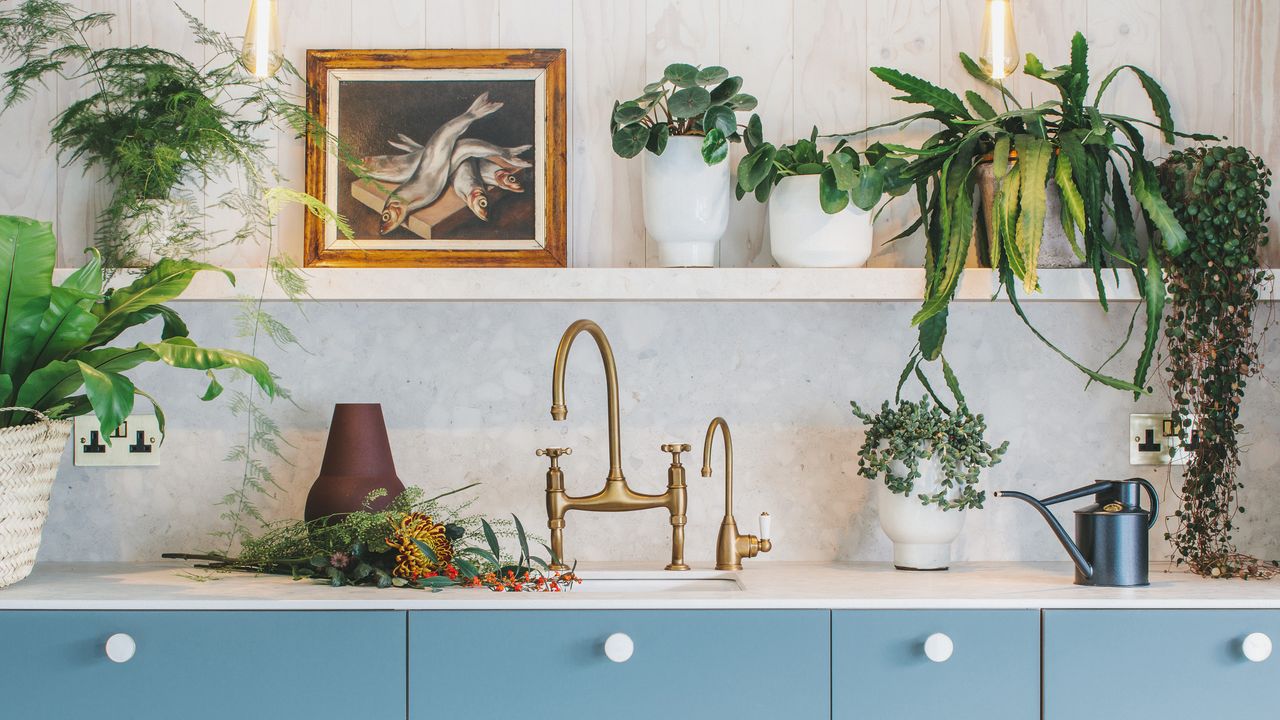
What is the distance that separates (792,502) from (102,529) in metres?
1.37

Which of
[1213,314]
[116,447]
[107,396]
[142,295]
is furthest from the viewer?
[116,447]

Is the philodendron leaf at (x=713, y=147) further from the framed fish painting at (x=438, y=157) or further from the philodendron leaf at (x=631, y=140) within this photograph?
the framed fish painting at (x=438, y=157)

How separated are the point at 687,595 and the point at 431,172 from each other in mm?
973

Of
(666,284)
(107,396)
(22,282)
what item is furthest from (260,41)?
(666,284)

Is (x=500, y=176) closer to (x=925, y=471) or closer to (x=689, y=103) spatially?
(x=689, y=103)

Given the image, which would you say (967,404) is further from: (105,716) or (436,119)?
(105,716)

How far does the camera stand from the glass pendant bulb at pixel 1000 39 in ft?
6.56

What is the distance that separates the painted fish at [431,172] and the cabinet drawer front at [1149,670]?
1.34 meters

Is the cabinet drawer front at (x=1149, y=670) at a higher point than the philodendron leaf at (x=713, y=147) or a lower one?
lower

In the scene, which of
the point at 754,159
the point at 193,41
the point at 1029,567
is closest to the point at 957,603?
the point at 1029,567

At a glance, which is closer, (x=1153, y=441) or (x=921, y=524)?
(x=921, y=524)

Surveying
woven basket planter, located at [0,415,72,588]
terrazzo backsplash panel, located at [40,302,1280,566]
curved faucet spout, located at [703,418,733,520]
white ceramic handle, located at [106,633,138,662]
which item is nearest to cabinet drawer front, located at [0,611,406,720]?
white ceramic handle, located at [106,633,138,662]

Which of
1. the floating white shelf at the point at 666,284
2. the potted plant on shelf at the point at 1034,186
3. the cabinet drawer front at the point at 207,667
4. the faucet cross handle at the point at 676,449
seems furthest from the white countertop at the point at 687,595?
the floating white shelf at the point at 666,284

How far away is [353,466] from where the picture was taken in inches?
76.5
